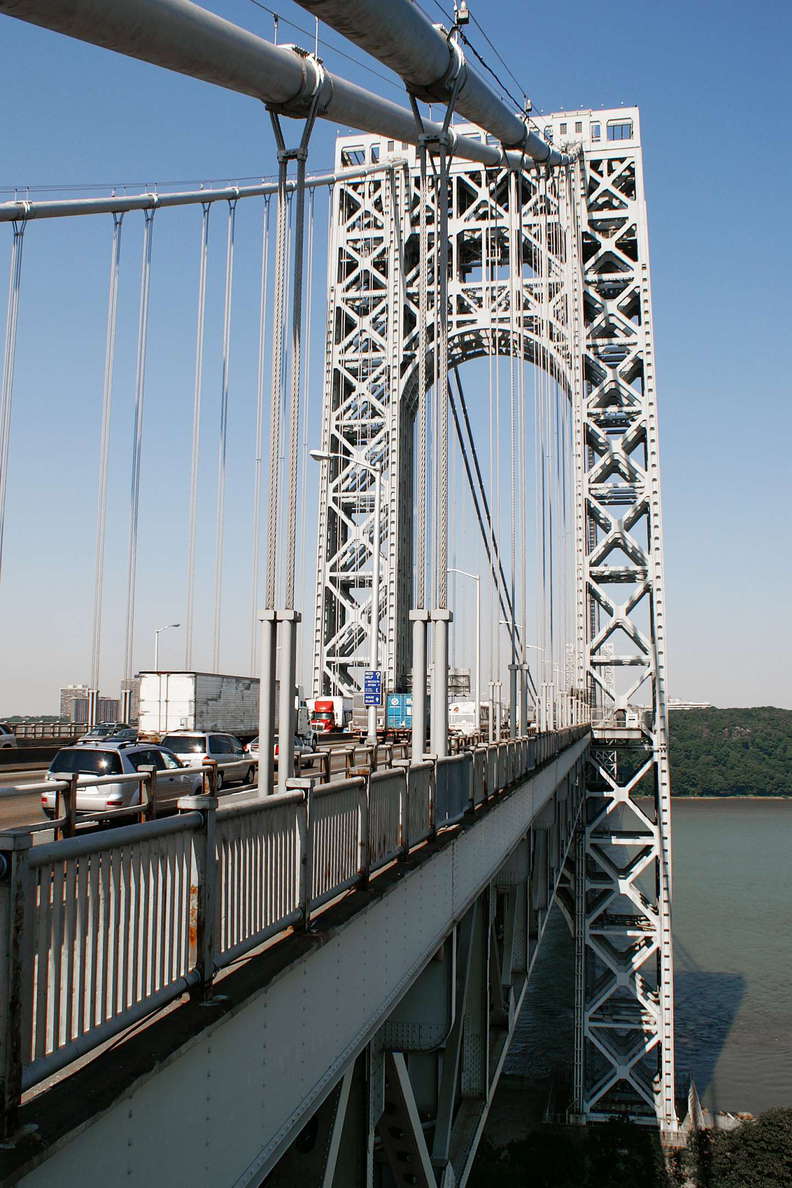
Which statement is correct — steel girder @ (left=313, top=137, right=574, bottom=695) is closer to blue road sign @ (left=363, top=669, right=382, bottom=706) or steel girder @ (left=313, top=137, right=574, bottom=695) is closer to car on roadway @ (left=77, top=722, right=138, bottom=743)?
blue road sign @ (left=363, top=669, right=382, bottom=706)

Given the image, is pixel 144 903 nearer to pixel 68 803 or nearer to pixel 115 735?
pixel 68 803

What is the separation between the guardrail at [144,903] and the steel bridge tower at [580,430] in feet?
86.3

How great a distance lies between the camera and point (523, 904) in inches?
687

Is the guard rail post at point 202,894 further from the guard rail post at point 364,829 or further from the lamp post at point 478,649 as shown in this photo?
the lamp post at point 478,649

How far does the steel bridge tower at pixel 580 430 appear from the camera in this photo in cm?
3600

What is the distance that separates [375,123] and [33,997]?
15.7 m

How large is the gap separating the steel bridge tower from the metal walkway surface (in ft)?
83.2

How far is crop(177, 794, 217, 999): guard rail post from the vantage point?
15.5 ft

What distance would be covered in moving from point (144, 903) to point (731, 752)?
582 feet

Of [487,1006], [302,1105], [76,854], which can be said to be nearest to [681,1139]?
[487,1006]

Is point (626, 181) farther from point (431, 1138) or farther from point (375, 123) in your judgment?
point (431, 1138)

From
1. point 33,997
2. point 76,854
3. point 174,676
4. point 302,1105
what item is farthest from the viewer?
point 174,676

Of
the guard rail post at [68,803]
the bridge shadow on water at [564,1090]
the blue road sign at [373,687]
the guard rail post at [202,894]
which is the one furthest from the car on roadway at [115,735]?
the bridge shadow on water at [564,1090]

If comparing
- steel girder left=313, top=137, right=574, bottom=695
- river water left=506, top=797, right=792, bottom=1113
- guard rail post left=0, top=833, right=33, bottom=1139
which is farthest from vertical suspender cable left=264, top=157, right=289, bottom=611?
river water left=506, top=797, right=792, bottom=1113
